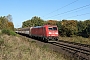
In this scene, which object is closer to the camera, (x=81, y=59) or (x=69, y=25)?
(x=81, y=59)

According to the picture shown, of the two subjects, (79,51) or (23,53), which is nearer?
(23,53)

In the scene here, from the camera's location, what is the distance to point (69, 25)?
69250mm

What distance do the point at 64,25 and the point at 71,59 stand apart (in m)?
56.7

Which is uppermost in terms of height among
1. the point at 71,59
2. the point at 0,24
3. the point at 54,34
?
the point at 0,24

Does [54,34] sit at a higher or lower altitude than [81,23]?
lower

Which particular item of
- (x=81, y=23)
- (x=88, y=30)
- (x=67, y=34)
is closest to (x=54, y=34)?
(x=67, y=34)

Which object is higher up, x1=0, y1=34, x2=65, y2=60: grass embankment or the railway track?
x1=0, y1=34, x2=65, y2=60: grass embankment

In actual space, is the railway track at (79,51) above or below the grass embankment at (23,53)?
below

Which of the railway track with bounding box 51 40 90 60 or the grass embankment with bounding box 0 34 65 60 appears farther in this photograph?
the railway track with bounding box 51 40 90 60

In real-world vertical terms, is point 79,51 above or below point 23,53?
below

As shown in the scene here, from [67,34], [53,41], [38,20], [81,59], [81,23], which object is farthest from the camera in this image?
[38,20]

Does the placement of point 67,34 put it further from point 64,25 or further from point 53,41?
point 53,41

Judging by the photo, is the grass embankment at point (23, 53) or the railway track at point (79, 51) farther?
the railway track at point (79, 51)

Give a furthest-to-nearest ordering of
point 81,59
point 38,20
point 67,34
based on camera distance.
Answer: point 38,20 < point 67,34 < point 81,59
